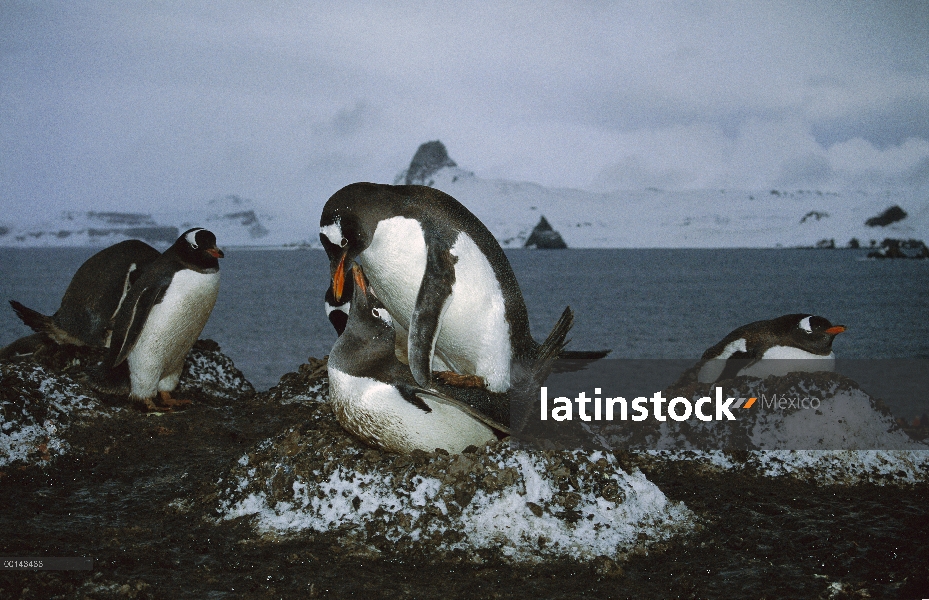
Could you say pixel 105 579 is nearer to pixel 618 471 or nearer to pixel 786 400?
pixel 618 471

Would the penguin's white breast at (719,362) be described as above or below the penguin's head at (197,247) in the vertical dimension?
below

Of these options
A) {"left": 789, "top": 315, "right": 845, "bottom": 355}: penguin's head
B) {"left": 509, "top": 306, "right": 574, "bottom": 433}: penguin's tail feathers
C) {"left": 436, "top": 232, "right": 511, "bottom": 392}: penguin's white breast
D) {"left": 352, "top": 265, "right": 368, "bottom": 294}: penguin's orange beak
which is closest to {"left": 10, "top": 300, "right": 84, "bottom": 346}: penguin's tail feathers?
{"left": 352, "top": 265, "right": 368, "bottom": 294}: penguin's orange beak

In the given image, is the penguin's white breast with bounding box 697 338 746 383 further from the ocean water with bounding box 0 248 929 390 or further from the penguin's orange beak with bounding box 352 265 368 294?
the ocean water with bounding box 0 248 929 390

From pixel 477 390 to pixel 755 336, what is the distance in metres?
3.23

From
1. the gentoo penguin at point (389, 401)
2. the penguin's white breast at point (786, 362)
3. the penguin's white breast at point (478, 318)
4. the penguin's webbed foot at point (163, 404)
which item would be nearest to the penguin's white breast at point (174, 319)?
the penguin's webbed foot at point (163, 404)

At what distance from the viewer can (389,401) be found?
175 inches

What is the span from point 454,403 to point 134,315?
11.7 feet

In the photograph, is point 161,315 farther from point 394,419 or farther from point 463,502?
point 463,502

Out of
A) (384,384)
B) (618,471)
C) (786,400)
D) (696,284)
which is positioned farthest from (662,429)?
(696,284)

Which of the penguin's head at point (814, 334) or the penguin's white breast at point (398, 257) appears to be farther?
the penguin's head at point (814, 334)

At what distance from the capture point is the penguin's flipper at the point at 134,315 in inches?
264

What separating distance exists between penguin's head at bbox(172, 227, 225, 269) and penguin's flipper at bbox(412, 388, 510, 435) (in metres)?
3.17

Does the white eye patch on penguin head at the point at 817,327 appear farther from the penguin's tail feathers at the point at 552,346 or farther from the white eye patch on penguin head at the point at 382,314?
the white eye patch on penguin head at the point at 382,314

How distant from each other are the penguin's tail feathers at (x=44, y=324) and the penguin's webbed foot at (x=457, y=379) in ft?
14.8
